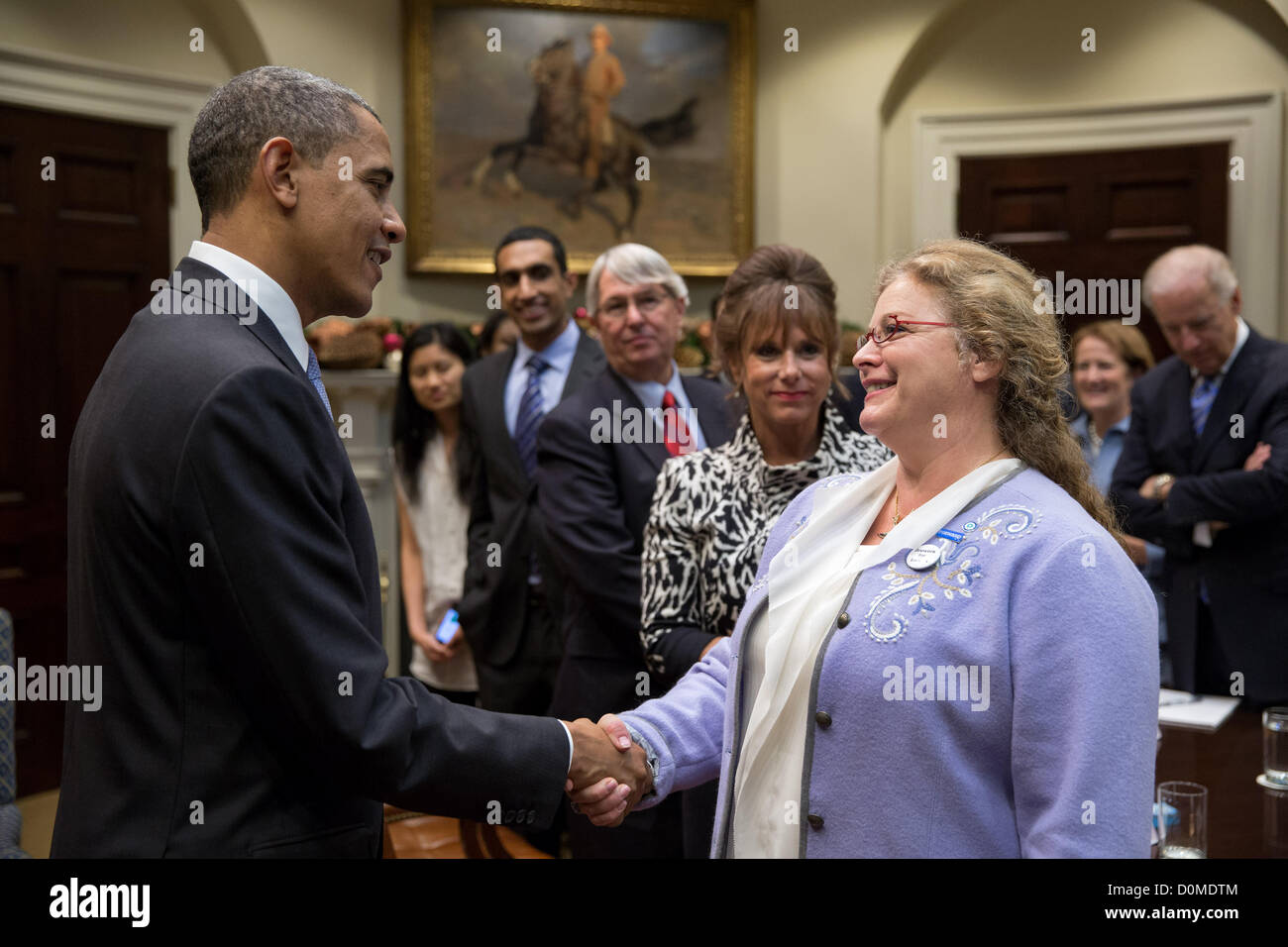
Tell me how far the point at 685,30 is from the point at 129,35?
10.0 ft

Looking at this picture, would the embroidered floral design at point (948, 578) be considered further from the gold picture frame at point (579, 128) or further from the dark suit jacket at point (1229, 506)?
the gold picture frame at point (579, 128)

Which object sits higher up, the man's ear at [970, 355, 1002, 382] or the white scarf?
the man's ear at [970, 355, 1002, 382]

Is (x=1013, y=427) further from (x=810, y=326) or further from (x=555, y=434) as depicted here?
(x=555, y=434)

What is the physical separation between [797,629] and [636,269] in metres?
1.80

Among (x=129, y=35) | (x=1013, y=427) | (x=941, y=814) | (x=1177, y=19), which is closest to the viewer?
(x=941, y=814)

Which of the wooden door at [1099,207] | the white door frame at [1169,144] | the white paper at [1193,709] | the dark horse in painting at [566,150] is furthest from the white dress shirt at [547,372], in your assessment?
the white door frame at [1169,144]

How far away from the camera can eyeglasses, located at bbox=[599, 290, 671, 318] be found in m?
3.27

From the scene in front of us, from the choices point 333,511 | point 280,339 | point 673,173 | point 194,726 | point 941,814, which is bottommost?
point 941,814

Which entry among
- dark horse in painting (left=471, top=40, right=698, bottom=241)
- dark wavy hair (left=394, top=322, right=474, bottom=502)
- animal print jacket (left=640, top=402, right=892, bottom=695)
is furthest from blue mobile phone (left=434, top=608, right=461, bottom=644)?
dark horse in painting (left=471, top=40, right=698, bottom=241)

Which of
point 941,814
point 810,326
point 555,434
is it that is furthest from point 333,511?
point 555,434

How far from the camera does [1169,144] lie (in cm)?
695

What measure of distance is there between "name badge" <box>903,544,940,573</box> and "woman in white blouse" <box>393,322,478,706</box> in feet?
9.59

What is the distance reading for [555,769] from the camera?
1.76 metres

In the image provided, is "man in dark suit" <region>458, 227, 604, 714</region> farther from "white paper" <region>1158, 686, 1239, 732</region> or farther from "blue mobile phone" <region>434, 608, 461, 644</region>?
"white paper" <region>1158, 686, 1239, 732</region>
